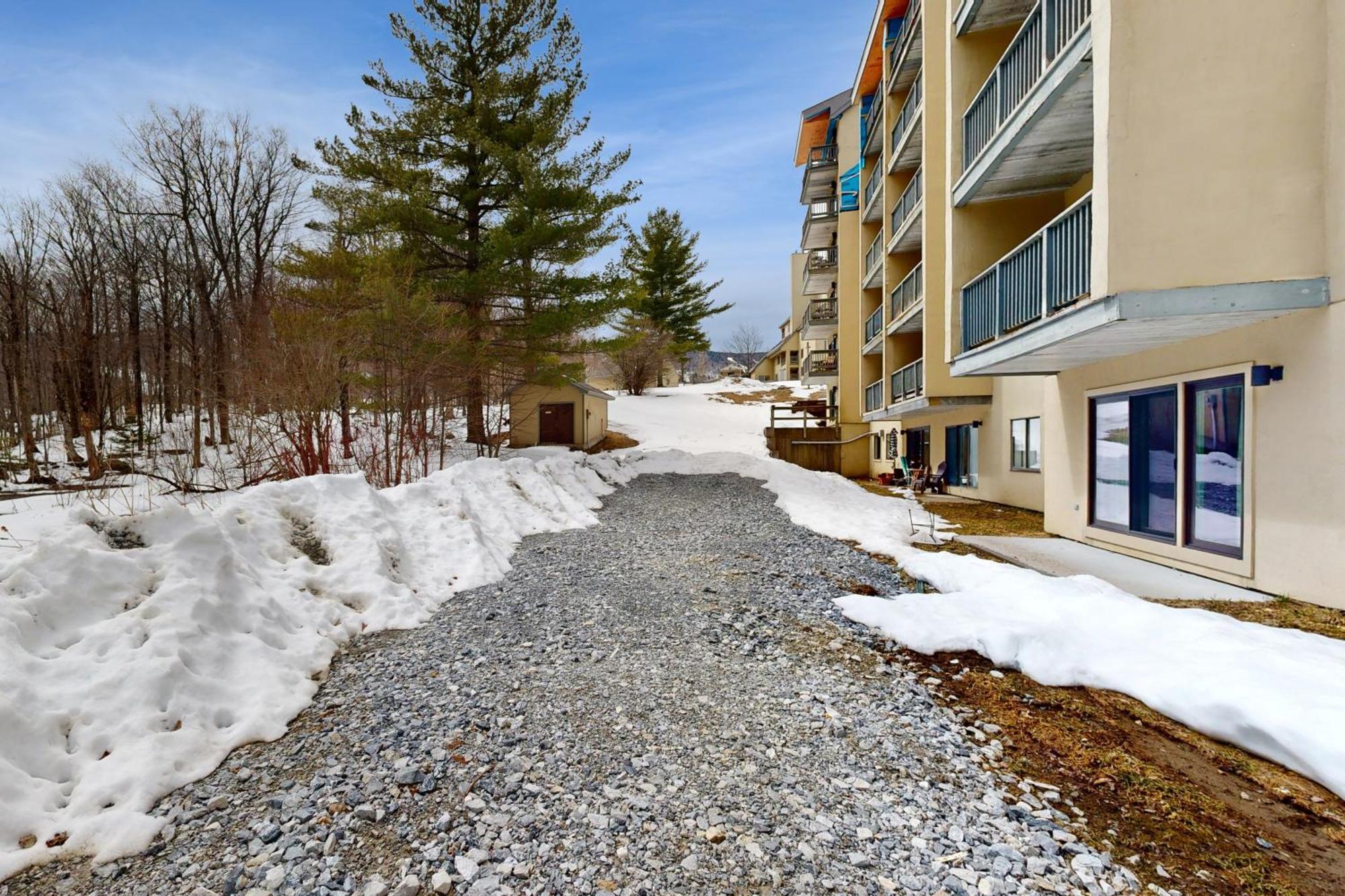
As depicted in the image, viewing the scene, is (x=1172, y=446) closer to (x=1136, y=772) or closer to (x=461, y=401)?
(x=1136, y=772)

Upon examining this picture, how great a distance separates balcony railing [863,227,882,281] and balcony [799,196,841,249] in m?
3.99

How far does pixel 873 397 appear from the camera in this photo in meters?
19.2

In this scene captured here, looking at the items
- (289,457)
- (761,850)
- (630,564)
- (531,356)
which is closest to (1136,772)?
(761,850)

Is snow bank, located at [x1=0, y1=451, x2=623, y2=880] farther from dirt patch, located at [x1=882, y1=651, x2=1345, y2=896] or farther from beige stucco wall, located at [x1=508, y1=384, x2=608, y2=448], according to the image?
beige stucco wall, located at [x1=508, y1=384, x2=608, y2=448]

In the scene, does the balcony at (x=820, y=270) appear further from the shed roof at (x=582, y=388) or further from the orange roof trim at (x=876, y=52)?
the shed roof at (x=582, y=388)

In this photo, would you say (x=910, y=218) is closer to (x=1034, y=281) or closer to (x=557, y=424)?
(x=1034, y=281)

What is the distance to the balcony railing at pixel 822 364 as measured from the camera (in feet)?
80.4

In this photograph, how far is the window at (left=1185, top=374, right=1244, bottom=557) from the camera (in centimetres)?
577

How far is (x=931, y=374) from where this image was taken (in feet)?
41.4

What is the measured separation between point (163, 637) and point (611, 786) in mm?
2896

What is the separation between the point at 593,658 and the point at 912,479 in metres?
14.7

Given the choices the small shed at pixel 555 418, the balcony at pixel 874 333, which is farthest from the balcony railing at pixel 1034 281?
the small shed at pixel 555 418

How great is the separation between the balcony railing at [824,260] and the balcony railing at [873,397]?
22.2 feet

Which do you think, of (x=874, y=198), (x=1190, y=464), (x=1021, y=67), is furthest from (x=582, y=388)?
(x=1190, y=464)
